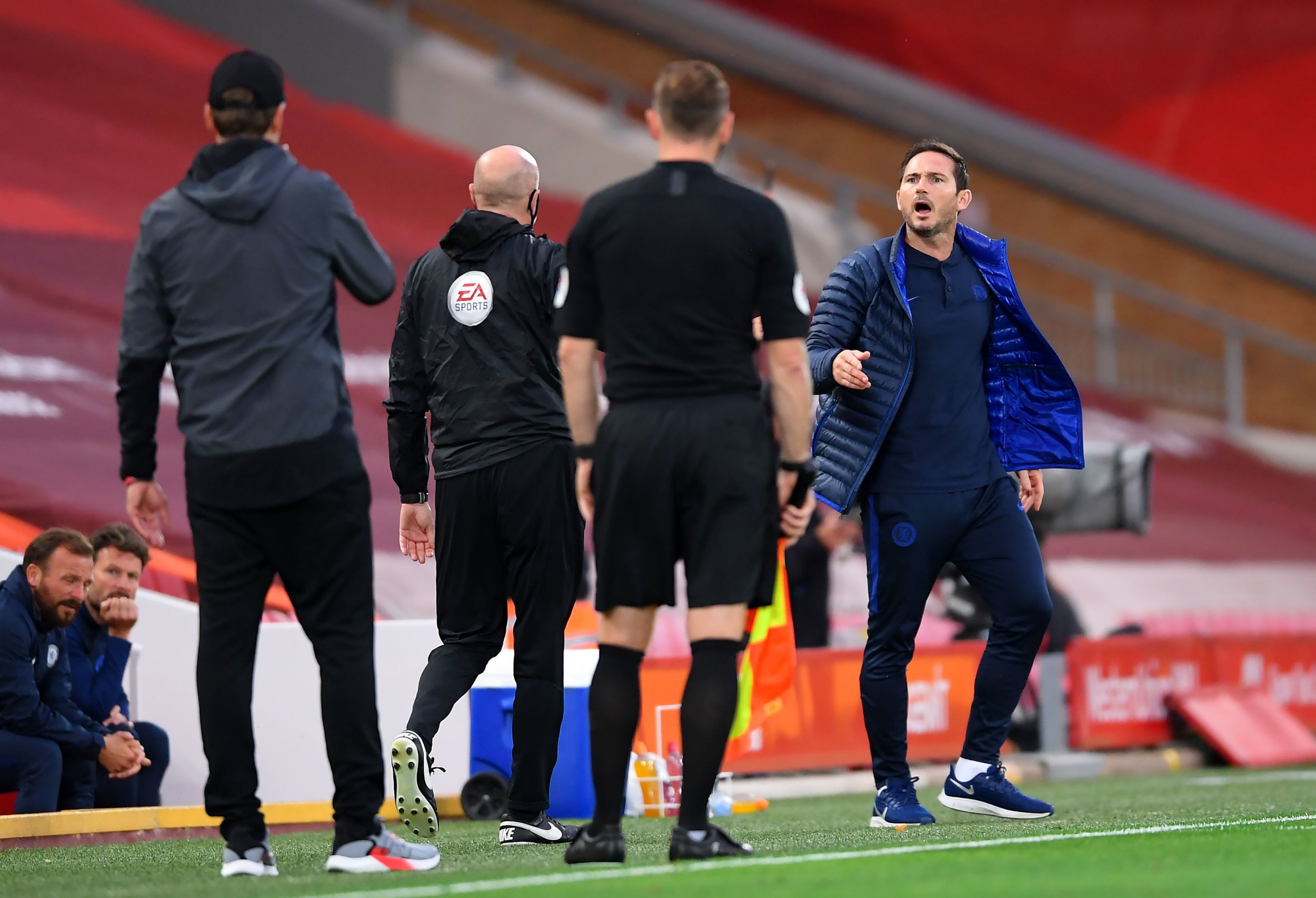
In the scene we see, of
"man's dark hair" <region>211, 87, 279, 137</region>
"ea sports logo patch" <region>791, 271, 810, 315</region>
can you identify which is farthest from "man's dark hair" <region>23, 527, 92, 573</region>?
"ea sports logo patch" <region>791, 271, 810, 315</region>

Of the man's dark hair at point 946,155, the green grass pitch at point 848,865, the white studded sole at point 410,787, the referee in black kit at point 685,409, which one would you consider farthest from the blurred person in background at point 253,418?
the man's dark hair at point 946,155

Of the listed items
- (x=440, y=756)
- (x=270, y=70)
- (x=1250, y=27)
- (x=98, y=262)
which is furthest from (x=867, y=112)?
(x=270, y=70)

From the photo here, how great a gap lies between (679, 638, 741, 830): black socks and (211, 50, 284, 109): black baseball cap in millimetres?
1705

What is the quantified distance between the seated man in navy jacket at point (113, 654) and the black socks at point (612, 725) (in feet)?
9.93

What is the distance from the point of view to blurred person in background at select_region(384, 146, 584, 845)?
5.39m

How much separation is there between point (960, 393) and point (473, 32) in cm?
1597

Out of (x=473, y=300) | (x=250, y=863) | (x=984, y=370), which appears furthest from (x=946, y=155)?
(x=250, y=863)

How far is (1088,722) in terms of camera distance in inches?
420

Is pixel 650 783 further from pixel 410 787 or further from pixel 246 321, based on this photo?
pixel 246 321

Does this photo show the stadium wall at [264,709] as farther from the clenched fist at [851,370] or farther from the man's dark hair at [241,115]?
the man's dark hair at [241,115]

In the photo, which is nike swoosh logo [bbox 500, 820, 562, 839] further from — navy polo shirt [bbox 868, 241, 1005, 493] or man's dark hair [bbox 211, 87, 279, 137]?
man's dark hair [bbox 211, 87, 279, 137]

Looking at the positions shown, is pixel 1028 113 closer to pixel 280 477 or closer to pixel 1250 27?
pixel 1250 27

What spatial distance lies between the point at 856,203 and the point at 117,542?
1476 centimetres

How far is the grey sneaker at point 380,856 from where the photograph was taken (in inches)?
175
